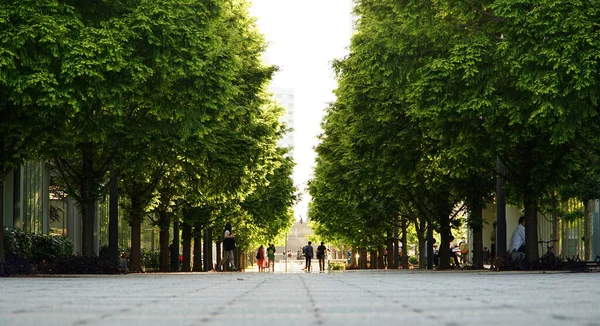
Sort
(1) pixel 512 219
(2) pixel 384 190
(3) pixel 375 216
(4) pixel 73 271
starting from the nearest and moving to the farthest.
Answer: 1. (4) pixel 73 271
2. (2) pixel 384 190
3. (3) pixel 375 216
4. (1) pixel 512 219

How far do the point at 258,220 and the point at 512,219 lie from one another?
2531 centimetres

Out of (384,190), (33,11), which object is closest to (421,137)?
(384,190)

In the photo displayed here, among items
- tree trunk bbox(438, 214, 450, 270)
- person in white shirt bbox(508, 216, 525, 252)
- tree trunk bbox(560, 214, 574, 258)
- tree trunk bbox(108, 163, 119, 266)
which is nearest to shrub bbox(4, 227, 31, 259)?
tree trunk bbox(108, 163, 119, 266)

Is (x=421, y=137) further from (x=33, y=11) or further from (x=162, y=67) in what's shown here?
(x=33, y=11)

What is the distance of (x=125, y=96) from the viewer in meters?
24.0

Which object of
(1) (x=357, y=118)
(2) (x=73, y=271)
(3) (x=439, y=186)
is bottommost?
(2) (x=73, y=271)

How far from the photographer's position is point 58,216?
48.8 meters

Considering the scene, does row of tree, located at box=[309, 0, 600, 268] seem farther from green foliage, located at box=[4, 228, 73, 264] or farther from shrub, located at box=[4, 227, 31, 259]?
shrub, located at box=[4, 227, 31, 259]

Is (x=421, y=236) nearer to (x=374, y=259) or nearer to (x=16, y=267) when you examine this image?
(x=374, y=259)

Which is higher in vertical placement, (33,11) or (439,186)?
(33,11)

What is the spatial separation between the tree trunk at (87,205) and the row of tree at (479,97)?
8.26 metres

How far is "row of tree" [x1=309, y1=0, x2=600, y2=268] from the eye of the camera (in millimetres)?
23047

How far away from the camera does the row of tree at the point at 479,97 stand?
23.0m

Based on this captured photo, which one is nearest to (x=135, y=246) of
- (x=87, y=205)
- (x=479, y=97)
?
(x=87, y=205)
